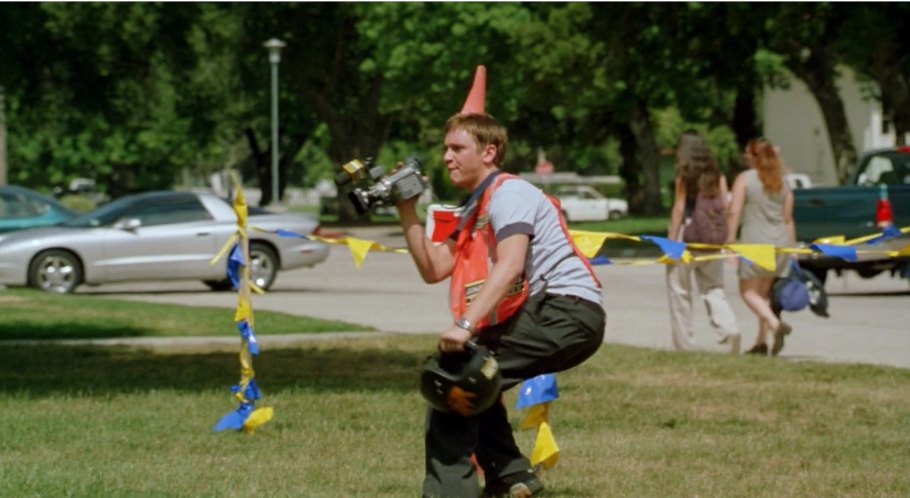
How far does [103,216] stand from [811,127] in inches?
2418

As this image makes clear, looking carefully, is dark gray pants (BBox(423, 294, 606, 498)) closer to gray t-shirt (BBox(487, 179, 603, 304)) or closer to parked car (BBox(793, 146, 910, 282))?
gray t-shirt (BBox(487, 179, 603, 304))

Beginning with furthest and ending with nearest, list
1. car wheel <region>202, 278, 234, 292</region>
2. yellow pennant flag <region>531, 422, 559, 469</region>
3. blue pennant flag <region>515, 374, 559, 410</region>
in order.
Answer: car wheel <region>202, 278, 234, 292</region>
blue pennant flag <region>515, 374, 559, 410</region>
yellow pennant flag <region>531, 422, 559, 469</region>

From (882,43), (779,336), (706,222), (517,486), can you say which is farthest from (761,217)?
(882,43)

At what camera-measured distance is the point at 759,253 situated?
1134 centimetres

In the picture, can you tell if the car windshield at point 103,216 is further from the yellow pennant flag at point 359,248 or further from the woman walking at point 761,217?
the yellow pennant flag at point 359,248

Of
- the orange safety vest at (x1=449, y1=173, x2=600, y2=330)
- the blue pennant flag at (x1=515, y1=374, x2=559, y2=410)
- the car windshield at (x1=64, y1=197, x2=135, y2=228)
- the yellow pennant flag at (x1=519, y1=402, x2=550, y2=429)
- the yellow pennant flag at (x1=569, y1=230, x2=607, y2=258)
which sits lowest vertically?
the car windshield at (x1=64, y1=197, x2=135, y2=228)

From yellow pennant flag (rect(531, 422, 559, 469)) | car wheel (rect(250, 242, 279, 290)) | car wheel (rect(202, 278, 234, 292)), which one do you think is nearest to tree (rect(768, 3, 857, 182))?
car wheel (rect(250, 242, 279, 290))

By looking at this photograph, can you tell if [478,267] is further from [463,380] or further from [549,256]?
[463,380]

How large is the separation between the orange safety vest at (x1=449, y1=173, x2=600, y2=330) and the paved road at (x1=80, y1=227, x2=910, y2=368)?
7.67 m

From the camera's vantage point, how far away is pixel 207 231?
23.7 metres

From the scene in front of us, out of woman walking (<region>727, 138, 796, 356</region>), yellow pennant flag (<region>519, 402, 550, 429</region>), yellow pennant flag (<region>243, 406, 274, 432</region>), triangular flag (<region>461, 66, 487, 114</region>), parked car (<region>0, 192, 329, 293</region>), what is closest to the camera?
triangular flag (<region>461, 66, 487, 114</region>)

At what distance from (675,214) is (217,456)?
6627mm

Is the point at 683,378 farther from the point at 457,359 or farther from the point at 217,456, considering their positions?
the point at 457,359

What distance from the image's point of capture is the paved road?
1572cm
